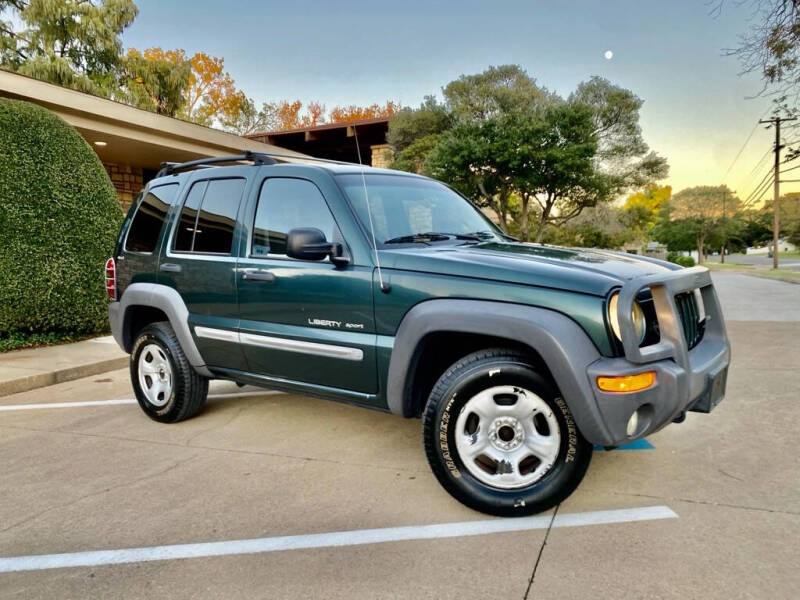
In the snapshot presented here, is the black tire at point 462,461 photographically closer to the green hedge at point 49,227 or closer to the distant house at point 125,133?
the green hedge at point 49,227

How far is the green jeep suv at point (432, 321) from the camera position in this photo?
9.14 feet

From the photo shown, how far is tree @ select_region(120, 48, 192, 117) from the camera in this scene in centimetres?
2852

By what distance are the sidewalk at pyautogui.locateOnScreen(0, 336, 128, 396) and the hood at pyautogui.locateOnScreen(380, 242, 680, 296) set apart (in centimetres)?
472

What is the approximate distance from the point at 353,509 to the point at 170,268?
2.44 meters

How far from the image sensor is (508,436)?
3.05 metres

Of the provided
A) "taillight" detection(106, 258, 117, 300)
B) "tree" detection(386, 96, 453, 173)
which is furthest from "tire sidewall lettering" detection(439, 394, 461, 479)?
"tree" detection(386, 96, 453, 173)

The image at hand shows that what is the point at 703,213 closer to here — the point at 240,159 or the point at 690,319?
the point at 690,319

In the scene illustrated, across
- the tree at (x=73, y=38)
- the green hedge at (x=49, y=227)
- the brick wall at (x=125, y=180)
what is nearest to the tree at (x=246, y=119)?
the tree at (x=73, y=38)

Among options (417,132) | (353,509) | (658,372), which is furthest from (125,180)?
(417,132)

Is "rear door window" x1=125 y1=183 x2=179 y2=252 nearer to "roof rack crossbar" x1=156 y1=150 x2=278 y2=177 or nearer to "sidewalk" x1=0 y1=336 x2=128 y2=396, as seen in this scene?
"roof rack crossbar" x1=156 y1=150 x2=278 y2=177

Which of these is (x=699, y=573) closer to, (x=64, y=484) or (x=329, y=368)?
(x=329, y=368)

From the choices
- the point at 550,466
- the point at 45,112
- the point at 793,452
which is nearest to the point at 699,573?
the point at 550,466

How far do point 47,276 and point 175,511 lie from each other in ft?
17.9

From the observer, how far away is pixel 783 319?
10.4 metres
